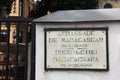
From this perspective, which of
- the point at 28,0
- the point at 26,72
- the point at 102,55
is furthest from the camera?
the point at 28,0

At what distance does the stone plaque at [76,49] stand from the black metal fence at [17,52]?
30 cm

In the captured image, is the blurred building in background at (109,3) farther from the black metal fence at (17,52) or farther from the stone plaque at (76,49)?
the stone plaque at (76,49)

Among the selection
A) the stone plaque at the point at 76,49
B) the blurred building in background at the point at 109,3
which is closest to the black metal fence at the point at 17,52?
the stone plaque at the point at 76,49

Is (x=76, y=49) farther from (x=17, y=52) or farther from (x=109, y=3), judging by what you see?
(x=109, y=3)

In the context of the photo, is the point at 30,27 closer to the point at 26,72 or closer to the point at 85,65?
the point at 26,72

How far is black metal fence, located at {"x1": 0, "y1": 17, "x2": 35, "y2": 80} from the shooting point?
5.07m

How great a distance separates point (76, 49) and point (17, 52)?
0.88 metres

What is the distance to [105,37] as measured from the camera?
4.81 metres

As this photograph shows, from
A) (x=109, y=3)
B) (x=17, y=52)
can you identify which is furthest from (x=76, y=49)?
(x=109, y=3)

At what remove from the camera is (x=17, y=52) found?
5098mm

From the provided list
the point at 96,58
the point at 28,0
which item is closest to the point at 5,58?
the point at 96,58

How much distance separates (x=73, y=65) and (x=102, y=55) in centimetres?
43

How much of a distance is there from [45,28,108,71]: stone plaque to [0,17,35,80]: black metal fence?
0.30 metres

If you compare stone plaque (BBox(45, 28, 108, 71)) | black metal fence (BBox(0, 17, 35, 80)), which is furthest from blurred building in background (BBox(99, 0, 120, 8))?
stone plaque (BBox(45, 28, 108, 71))
